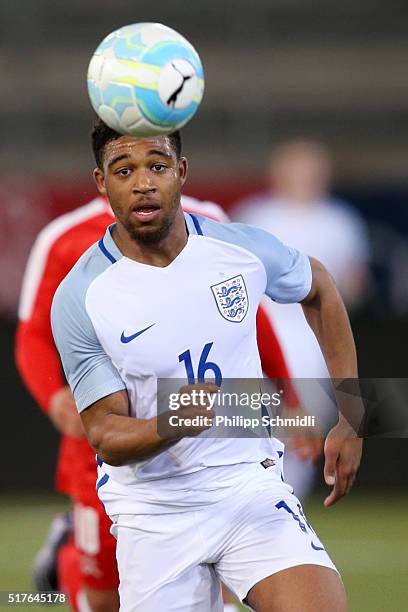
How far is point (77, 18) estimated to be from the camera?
577 inches

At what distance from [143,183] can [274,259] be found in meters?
0.61

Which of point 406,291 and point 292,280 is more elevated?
point 406,291

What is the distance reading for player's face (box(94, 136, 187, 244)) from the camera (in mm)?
4121

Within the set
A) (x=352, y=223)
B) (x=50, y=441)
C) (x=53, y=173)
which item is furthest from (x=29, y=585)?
(x=53, y=173)

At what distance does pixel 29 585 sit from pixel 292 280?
397cm

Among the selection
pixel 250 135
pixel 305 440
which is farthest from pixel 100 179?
pixel 250 135

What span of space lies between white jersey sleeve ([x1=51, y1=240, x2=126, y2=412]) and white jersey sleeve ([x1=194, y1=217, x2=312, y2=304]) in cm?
50

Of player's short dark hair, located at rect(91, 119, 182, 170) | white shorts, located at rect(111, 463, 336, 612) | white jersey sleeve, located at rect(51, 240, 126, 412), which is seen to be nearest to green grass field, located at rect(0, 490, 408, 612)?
white shorts, located at rect(111, 463, 336, 612)

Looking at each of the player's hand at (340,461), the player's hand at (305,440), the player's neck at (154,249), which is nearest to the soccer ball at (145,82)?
the player's neck at (154,249)

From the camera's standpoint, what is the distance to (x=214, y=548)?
4.20m

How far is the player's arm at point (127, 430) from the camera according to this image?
378 centimetres

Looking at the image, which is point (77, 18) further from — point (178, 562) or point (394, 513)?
point (178, 562)

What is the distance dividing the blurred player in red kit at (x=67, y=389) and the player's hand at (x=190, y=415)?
6.10ft

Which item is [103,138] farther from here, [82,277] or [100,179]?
[82,277]
